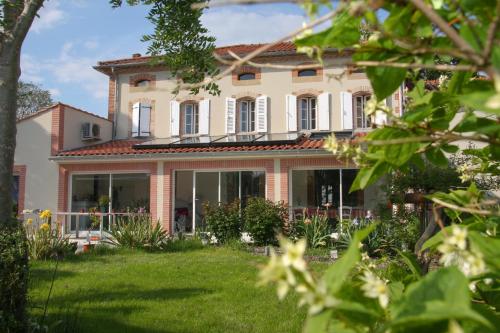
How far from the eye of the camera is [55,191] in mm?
17359

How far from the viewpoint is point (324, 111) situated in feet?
58.3

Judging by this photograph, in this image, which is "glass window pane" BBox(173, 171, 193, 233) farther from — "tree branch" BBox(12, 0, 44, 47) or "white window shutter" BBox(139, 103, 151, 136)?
"tree branch" BBox(12, 0, 44, 47)

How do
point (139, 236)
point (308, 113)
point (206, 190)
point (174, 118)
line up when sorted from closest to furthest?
point (139, 236), point (206, 190), point (308, 113), point (174, 118)

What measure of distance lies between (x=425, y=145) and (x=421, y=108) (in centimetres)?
13

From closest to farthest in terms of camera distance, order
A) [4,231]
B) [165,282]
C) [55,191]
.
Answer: [4,231] < [165,282] < [55,191]

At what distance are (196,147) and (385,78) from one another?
15380mm

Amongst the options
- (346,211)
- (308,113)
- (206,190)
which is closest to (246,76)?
(308,113)

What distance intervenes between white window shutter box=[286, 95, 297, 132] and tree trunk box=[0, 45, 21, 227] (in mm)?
14209

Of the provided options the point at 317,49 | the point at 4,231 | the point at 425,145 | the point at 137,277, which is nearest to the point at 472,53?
the point at 317,49

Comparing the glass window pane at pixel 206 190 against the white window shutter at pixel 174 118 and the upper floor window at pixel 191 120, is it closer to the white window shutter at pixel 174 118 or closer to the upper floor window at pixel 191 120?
the upper floor window at pixel 191 120

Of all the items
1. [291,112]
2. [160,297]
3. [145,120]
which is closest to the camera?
[160,297]

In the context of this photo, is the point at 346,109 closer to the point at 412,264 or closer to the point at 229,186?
the point at 229,186

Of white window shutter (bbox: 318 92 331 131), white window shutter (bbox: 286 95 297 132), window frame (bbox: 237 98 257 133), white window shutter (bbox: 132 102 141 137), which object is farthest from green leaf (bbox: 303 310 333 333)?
white window shutter (bbox: 132 102 141 137)

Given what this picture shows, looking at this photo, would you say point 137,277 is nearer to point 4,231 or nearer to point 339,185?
point 4,231
